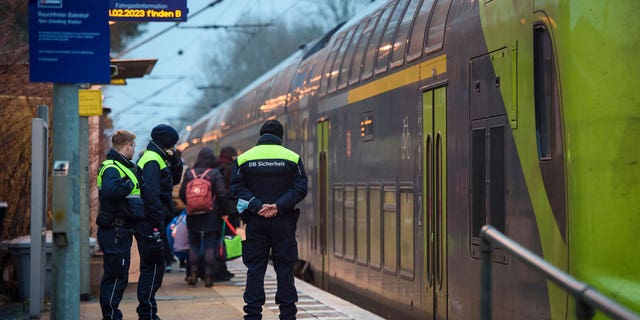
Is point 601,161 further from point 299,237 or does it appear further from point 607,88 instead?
point 299,237

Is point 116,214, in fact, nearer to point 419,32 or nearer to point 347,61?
point 419,32

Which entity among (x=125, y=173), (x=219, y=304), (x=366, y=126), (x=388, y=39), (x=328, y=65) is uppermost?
(x=328, y=65)

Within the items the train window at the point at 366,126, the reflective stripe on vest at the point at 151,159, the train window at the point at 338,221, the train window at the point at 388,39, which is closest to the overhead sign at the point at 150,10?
the train window at the point at 366,126

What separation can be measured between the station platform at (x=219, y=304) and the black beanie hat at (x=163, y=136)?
1.90 meters

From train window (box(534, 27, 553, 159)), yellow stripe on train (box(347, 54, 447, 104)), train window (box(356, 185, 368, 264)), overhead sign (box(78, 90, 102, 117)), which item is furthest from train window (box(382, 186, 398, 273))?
train window (box(534, 27, 553, 159))

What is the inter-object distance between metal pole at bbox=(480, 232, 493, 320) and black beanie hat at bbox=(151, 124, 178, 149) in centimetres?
524

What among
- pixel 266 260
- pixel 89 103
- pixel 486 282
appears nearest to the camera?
pixel 486 282

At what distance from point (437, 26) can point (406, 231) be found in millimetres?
2063

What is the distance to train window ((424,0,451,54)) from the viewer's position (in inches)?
376

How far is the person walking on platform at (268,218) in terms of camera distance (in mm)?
9305

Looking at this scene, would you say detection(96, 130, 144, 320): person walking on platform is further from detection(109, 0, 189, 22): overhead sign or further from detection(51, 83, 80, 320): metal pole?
detection(109, 0, 189, 22): overhead sign

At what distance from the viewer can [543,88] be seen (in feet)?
23.6

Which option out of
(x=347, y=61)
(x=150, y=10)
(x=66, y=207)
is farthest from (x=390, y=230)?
(x=66, y=207)

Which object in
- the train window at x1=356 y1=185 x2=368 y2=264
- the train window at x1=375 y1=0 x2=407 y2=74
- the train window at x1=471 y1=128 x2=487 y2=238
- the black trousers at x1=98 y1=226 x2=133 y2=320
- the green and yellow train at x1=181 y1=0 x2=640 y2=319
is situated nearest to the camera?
the green and yellow train at x1=181 y1=0 x2=640 y2=319
